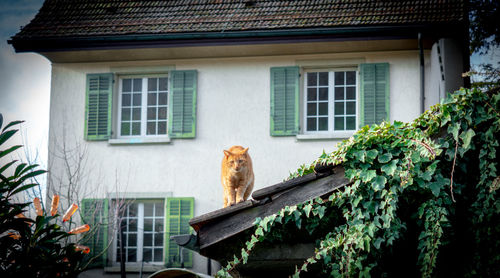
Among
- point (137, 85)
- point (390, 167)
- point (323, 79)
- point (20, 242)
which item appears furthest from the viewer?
point (137, 85)

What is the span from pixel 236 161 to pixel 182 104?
19.1 feet

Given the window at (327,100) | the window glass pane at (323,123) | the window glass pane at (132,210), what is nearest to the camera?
the window at (327,100)

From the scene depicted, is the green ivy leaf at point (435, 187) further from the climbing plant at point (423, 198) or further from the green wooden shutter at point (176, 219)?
the green wooden shutter at point (176, 219)

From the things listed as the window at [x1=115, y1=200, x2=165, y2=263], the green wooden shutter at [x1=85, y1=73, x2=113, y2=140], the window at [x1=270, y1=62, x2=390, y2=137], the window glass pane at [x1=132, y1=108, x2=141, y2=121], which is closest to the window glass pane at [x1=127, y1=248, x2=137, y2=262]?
the window at [x1=115, y1=200, x2=165, y2=263]

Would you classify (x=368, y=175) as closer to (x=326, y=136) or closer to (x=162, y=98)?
(x=326, y=136)

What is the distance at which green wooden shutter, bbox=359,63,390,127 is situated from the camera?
1295 centimetres

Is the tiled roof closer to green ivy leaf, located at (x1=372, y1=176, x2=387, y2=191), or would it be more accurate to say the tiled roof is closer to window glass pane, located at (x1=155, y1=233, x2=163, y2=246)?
window glass pane, located at (x1=155, y1=233, x2=163, y2=246)

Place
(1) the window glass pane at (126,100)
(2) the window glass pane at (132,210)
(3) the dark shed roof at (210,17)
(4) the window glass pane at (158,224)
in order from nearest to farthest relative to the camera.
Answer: (3) the dark shed roof at (210,17) < (4) the window glass pane at (158,224) < (2) the window glass pane at (132,210) < (1) the window glass pane at (126,100)

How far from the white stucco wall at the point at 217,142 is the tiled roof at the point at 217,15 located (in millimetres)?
782

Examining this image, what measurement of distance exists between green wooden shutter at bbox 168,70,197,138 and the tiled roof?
103 cm

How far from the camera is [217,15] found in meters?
13.4

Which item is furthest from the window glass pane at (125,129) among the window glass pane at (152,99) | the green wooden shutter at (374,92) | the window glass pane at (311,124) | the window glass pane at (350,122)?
the green wooden shutter at (374,92)

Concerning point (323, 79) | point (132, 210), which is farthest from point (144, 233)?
point (323, 79)

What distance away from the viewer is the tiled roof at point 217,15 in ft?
41.4
